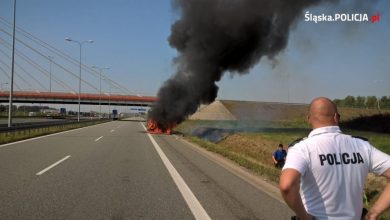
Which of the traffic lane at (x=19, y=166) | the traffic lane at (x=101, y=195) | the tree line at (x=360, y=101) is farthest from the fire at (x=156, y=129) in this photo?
the tree line at (x=360, y=101)

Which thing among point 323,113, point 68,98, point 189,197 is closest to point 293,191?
point 323,113

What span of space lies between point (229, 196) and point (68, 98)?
3323 inches

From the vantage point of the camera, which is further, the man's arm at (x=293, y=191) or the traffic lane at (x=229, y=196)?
the traffic lane at (x=229, y=196)

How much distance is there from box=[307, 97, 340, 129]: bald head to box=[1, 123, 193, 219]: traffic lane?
390 centimetres

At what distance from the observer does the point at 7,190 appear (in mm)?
8375

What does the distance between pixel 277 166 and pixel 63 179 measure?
25.2 feet

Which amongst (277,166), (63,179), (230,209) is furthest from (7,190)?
(277,166)

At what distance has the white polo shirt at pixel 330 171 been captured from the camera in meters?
2.88

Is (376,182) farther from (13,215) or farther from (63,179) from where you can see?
(13,215)

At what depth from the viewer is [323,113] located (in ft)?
9.93

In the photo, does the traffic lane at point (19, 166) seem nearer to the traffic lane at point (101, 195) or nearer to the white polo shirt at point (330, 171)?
the traffic lane at point (101, 195)

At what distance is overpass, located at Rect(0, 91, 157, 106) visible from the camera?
287ft

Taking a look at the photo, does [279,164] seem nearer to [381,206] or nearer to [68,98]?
[381,206]

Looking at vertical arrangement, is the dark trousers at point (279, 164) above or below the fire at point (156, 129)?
below
